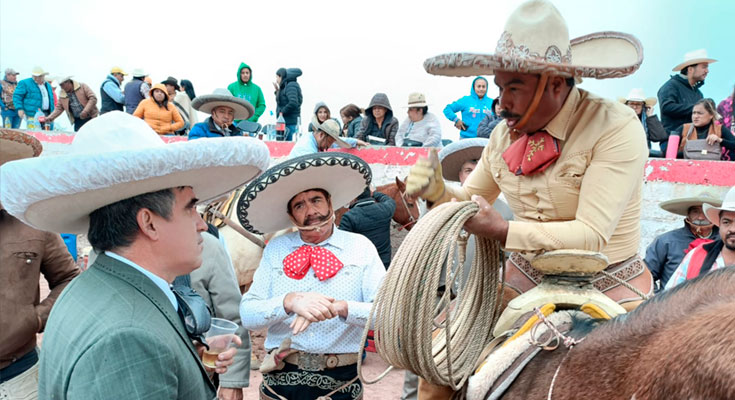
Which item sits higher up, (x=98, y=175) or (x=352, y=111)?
(x=98, y=175)

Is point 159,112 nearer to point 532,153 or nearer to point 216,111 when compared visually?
point 216,111

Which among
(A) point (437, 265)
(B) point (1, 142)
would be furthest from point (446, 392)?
(B) point (1, 142)

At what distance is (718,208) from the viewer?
443cm

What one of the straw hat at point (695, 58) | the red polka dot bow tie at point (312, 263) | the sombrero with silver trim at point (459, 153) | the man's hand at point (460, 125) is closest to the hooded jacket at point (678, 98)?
the straw hat at point (695, 58)

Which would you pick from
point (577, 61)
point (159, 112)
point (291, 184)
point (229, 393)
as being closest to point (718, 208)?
point (577, 61)

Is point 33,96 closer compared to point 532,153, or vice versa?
point 532,153

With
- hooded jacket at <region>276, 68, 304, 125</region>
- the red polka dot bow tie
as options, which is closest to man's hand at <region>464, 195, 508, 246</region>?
the red polka dot bow tie

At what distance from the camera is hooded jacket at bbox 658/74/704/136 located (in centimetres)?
743

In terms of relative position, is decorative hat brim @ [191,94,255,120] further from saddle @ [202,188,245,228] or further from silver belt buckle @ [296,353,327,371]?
silver belt buckle @ [296,353,327,371]

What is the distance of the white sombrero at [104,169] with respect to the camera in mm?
1594

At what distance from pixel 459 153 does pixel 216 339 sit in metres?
3.54

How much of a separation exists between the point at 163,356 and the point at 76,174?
0.60 m

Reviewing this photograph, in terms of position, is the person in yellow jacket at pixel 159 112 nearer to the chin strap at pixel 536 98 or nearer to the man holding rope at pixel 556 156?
the man holding rope at pixel 556 156

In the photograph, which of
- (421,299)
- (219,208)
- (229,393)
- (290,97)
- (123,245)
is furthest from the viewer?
(290,97)
